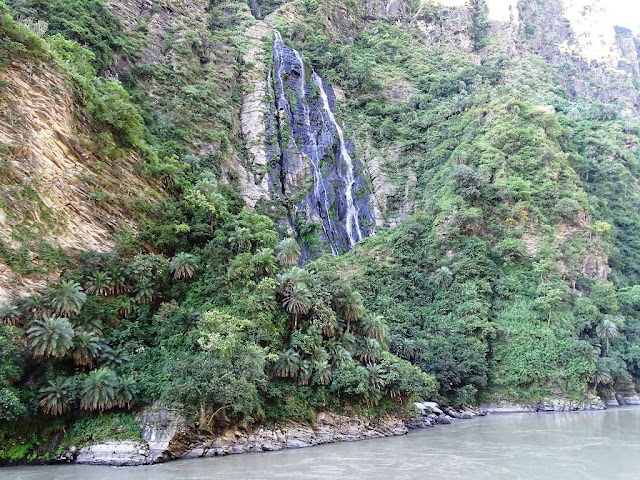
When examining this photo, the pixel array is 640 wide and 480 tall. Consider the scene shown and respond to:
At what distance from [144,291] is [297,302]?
9.17 m

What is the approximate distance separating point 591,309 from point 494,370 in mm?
11712

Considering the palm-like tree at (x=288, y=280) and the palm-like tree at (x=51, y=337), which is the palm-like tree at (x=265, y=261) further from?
the palm-like tree at (x=51, y=337)

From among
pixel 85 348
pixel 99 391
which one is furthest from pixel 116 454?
pixel 85 348

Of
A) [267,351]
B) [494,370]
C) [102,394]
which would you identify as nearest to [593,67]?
[494,370]

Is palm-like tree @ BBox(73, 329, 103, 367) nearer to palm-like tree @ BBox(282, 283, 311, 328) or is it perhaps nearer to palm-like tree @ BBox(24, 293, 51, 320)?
palm-like tree @ BBox(24, 293, 51, 320)

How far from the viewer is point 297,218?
5481cm

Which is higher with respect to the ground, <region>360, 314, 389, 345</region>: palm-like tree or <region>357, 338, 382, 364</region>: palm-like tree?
<region>360, 314, 389, 345</region>: palm-like tree

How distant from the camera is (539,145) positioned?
2287 inches

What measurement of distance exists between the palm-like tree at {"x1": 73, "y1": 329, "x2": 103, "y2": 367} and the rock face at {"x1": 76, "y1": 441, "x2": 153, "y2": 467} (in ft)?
14.0

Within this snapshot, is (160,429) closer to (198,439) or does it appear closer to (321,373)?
(198,439)

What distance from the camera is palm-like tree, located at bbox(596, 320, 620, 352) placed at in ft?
153

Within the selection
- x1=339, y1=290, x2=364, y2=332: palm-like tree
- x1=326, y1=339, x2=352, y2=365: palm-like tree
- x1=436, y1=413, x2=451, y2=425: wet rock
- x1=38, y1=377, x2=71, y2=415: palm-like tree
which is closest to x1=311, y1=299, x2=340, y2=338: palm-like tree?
x1=326, y1=339, x2=352, y2=365: palm-like tree

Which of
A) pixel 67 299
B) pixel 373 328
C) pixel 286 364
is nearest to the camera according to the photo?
pixel 67 299

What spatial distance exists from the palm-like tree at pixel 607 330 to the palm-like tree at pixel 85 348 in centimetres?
4367
